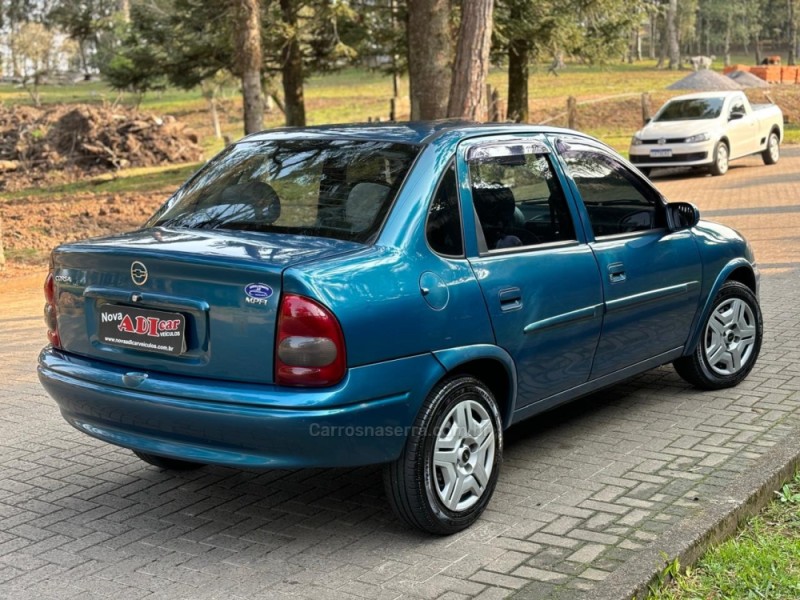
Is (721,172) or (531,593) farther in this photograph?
(721,172)

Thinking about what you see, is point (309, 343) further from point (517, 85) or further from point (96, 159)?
point (96, 159)

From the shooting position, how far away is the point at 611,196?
6.07m

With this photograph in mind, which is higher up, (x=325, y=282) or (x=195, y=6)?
(x=195, y=6)

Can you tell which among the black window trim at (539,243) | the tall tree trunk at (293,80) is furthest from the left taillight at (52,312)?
the tall tree trunk at (293,80)

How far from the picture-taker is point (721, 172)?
23.4 m

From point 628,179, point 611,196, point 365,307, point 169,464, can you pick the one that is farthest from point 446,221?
point 169,464

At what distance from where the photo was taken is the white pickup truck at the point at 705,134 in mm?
22859

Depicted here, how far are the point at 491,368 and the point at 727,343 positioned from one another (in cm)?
254

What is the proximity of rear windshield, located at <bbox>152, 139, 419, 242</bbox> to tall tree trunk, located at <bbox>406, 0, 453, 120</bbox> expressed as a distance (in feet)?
39.5

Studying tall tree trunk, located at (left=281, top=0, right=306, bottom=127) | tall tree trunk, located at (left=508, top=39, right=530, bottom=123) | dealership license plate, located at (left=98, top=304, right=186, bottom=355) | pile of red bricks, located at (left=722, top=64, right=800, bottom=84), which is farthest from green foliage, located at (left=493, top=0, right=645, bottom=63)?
pile of red bricks, located at (left=722, top=64, right=800, bottom=84)

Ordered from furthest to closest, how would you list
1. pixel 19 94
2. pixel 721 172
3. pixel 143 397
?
pixel 19 94 < pixel 721 172 < pixel 143 397

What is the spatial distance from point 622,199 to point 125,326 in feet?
9.57

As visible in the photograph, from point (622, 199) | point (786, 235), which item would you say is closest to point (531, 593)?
point (622, 199)

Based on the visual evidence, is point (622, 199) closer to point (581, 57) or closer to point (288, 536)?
point (288, 536)
